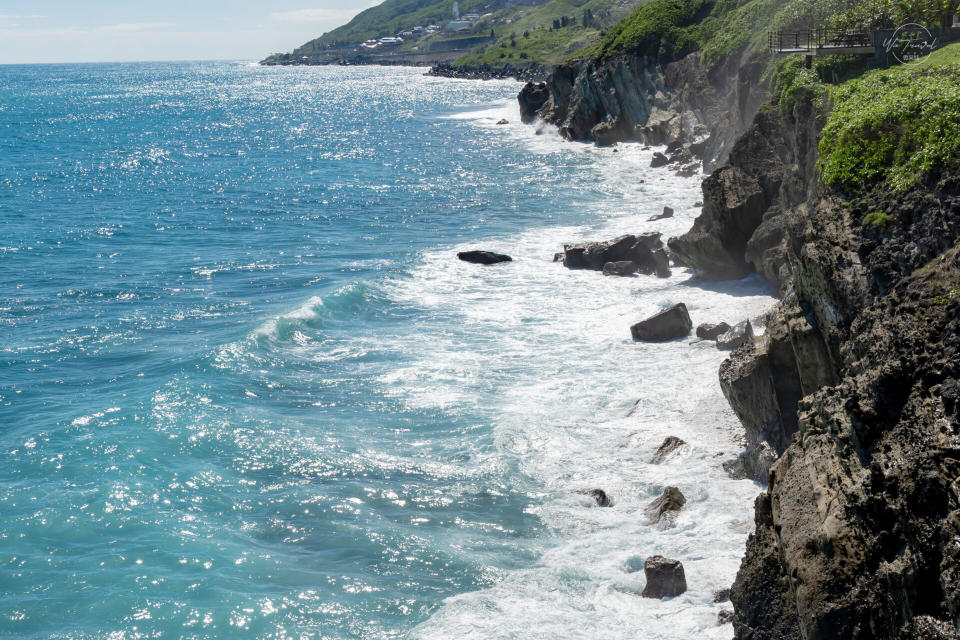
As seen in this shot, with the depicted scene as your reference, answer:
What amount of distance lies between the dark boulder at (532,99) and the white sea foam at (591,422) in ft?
212

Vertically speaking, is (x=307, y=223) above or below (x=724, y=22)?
below

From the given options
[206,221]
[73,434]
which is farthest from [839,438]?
[206,221]

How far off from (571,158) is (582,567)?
63034mm

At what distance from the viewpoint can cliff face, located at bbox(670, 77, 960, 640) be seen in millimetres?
10477

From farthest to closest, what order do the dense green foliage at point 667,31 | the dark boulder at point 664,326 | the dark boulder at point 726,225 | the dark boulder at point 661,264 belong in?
1. the dense green foliage at point 667,31
2. the dark boulder at point 661,264
3. the dark boulder at point 726,225
4. the dark boulder at point 664,326

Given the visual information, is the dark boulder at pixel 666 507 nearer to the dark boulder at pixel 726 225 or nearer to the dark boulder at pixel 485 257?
the dark boulder at pixel 726 225

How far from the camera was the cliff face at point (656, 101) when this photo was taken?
57075 millimetres

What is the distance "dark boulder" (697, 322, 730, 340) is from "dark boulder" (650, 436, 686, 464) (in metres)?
7.98

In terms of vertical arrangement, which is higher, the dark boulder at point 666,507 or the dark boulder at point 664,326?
the dark boulder at point 664,326

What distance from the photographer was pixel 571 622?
15844mm

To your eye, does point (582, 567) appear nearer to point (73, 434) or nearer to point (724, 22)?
point (73, 434)

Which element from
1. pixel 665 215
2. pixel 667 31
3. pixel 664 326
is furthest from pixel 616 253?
pixel 667 31

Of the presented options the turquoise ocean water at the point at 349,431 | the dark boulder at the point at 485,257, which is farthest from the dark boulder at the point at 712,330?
the dark boulder at the point at 485,257

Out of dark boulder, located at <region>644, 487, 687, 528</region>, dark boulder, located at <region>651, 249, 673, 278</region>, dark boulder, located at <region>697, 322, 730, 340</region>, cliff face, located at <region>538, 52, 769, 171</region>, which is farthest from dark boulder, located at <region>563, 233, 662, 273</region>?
dark boulder, located at <region>644, 487, 687, 528</region>
